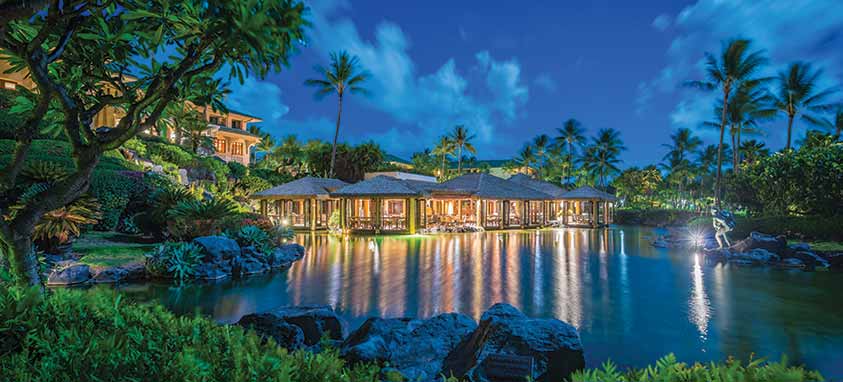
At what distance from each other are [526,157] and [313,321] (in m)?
43.0

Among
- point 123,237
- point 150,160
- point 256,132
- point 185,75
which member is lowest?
point 123,237

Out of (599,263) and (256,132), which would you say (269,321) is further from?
(256,132)

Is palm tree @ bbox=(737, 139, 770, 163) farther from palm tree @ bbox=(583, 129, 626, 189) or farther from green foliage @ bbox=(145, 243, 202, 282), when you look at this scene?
green foliage @ bbox=(145, 243, 202, 282)

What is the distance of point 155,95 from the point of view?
2.91 metres

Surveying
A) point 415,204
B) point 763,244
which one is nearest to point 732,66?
point 763,244

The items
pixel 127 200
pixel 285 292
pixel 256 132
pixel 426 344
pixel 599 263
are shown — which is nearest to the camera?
pixel 426 344

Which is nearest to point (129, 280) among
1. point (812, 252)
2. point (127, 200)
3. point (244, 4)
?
point (127, 200)

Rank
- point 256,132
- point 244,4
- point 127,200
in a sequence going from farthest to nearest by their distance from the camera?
point 256,132, point 127,200, point 244,4

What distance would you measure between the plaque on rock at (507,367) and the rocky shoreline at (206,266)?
7148 mm

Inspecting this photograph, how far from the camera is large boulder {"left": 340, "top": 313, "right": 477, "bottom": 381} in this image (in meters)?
3.98

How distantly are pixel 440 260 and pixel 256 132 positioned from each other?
3611cm

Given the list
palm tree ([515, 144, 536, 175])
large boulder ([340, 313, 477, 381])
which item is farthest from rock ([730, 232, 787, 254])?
palm tree ([515, 144, 536, 175])

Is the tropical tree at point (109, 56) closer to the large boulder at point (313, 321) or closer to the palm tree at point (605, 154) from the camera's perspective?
the large boulder at point (313, 321)

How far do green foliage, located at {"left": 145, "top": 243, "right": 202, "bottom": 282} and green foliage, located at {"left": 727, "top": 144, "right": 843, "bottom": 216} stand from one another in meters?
20.2
